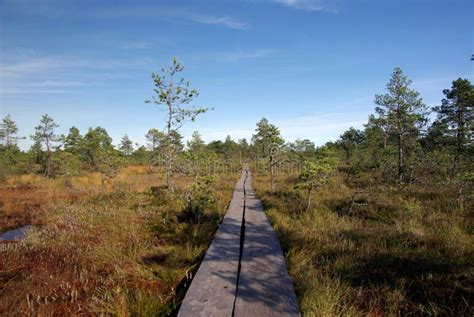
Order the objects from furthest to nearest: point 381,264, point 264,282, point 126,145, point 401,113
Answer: point 126,145 → point 401,113 → point 381,264 → point 264,282

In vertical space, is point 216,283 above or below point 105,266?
above

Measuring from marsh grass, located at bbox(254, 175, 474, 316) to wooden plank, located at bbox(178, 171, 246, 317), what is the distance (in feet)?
3.30

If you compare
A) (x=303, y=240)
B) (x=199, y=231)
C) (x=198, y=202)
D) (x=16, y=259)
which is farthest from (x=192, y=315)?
(x=198, y=202)

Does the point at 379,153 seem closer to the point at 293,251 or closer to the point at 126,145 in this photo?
the point at 293,251

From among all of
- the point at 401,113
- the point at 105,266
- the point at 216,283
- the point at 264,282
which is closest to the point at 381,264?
the point at 264,282

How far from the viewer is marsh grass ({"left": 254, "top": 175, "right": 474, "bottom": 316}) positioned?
342cm

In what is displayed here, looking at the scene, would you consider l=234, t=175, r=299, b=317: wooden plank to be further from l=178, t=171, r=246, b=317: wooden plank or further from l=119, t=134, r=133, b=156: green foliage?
l=119, t=134, r=133, b=156: green foliage

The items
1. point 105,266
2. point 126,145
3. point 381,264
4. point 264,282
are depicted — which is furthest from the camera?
point 126,145

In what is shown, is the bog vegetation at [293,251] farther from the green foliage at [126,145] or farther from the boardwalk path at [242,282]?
the green foliage at [126,145]

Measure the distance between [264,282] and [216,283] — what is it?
2.41 feet

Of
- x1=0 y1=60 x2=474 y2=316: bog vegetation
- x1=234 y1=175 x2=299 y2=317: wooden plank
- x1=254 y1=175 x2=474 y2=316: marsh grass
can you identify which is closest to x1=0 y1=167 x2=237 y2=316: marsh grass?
x1=0 y1=60 x2=474 y2=316: bog vegetation

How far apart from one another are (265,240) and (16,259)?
5.45m

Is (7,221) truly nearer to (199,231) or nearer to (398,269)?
(199,231)

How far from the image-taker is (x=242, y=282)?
385 cm
